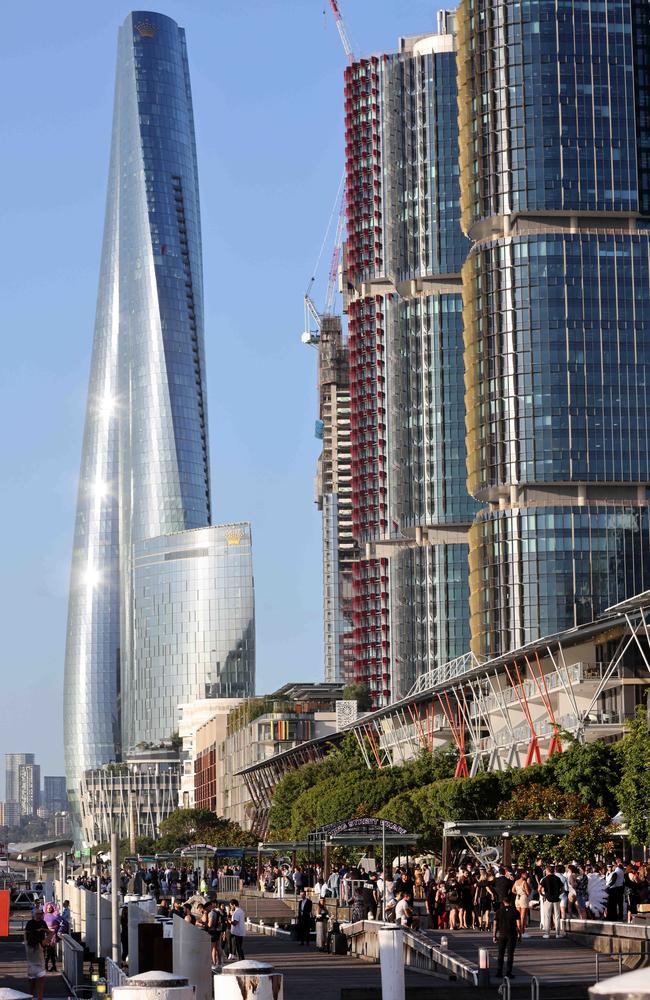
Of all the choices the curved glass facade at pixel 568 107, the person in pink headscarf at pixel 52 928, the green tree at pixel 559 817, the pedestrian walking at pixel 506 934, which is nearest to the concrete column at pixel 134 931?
the pedestrian walking at pixel 506 934

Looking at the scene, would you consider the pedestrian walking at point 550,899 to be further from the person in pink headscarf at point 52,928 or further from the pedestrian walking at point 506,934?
the person in pink headscarf at point 52,928

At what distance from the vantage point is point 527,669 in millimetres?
139125

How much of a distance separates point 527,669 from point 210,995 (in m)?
109

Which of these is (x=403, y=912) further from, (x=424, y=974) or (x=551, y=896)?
(x=424, y=974)

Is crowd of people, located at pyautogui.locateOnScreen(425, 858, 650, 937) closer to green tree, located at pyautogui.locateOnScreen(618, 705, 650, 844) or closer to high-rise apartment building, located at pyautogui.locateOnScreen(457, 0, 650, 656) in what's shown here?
green tree, located at pyautogui.locateOnScreen(618, 705, 650, 844)

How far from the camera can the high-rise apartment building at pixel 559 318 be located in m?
178

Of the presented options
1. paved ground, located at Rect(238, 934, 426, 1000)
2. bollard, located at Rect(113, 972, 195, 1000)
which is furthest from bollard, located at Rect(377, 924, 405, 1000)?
bollard, located at Rect(113, 972, 195, 1000)

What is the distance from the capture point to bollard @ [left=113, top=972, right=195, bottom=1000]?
20.5 metres

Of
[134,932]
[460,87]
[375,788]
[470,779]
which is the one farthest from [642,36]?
[134,932]

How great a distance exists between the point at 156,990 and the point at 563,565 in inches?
6262

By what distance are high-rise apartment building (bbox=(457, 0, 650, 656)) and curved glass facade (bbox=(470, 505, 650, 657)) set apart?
5.5 inches

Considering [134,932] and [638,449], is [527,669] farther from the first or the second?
[134,932]

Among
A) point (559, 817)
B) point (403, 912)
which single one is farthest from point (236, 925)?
point (559, 817)

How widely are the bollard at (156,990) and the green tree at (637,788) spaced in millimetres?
60430
